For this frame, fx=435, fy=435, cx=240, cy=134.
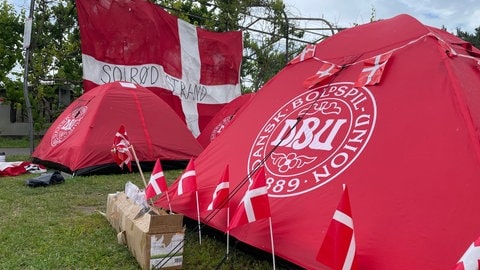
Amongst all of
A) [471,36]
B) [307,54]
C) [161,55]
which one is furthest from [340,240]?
[471,36]

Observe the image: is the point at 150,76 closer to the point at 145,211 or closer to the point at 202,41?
the point at 202,41

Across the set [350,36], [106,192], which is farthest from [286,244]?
[106,192]

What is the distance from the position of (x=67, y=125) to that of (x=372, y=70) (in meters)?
5.59

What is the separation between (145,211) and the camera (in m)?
2.85

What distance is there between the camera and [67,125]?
7090 millimetres

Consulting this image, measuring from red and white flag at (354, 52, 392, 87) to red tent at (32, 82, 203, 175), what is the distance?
173 inches

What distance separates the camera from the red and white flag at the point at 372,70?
283cm

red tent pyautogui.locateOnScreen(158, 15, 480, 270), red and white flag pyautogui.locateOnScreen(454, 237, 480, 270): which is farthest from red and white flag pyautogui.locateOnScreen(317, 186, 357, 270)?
red and white flag pyautogui.locateOnScreen(454, 237, 480, 270)

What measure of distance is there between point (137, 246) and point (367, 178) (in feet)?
4.71

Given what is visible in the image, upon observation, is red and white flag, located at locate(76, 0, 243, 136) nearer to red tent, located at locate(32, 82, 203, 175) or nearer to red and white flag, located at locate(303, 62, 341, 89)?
red tent, located at locate(32, 82, 203, 175)

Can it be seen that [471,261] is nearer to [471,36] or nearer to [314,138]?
[314,138]

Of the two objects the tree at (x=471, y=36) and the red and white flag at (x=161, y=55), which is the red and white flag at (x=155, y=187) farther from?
the tree at (x=471, y=36)

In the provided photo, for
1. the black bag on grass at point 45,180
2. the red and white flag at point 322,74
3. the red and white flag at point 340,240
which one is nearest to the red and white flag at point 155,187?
A: the red and white flag at point 322,74

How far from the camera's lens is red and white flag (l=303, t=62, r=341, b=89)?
10.5ft
